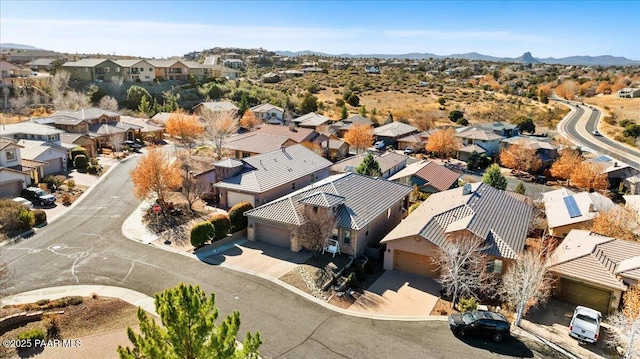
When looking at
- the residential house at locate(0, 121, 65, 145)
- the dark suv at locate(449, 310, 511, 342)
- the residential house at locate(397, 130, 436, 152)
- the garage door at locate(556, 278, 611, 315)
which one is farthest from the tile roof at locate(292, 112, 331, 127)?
the dark suv at locate(449, 310, 511, 342)

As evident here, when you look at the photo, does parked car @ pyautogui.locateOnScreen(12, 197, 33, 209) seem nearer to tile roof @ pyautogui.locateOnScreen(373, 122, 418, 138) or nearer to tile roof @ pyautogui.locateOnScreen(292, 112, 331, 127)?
tile roof @ pyautogui.locateOnScreen(292, 112, 331, 127)

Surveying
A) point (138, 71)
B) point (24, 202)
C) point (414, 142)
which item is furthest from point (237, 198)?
point (138, 71)

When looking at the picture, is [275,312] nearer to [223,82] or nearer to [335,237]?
[335,237]

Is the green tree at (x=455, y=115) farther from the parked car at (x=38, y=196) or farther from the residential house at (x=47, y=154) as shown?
the parked car at (x=38, y=196)

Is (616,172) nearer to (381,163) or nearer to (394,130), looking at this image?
(381,163)

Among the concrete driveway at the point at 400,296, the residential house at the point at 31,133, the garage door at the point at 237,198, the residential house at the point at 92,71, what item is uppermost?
the residential house at the point at 92,71

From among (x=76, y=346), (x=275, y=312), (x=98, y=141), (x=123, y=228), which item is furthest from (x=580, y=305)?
(x=98, y=141)

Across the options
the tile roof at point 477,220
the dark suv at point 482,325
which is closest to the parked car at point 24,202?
the tile roof at point 477,220
